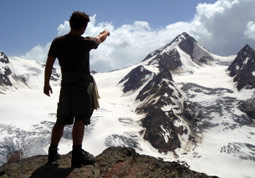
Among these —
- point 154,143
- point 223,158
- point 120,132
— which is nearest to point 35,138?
point 120,132

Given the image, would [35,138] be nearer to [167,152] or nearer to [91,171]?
[167,152]

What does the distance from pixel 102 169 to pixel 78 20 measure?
171 inches

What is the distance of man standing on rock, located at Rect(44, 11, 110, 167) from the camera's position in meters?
8.09

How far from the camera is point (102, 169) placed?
8.70 metres

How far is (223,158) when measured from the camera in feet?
358

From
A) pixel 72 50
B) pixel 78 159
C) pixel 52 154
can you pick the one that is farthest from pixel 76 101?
pixel 52 154

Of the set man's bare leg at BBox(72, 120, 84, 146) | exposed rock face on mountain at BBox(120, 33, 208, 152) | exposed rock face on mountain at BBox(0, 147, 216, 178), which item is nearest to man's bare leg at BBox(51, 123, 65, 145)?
man's bare leg at BBox(72, 120, 84, 146)

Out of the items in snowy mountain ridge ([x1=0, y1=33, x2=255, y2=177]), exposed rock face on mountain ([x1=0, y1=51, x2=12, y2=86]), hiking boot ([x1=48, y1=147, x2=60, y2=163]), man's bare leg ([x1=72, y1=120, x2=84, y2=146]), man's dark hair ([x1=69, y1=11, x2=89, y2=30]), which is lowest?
hiking boot ([x1=48, y1=147, x2=60, y2=163])

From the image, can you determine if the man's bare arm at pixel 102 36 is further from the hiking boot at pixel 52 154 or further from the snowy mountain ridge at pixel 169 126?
the snowy mountain ridge at pixel 169 126

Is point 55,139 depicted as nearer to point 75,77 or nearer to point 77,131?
point 77,131

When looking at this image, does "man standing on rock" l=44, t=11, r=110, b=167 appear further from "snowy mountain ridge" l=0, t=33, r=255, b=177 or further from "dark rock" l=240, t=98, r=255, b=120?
"dark rock" l=240, t=98, r=255, b=120

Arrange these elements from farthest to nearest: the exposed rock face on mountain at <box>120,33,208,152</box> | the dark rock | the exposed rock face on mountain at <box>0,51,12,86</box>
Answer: the exposed rock face on mountain at <box>0,51,12,86</box> < the dark rock < the exposed rock face on mountain at <box>120,33,208,152</box>

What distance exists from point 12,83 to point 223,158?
5129 inches

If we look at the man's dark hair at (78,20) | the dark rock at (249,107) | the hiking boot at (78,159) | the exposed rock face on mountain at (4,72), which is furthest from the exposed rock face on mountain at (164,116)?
the man's dark hair at (78,20)
